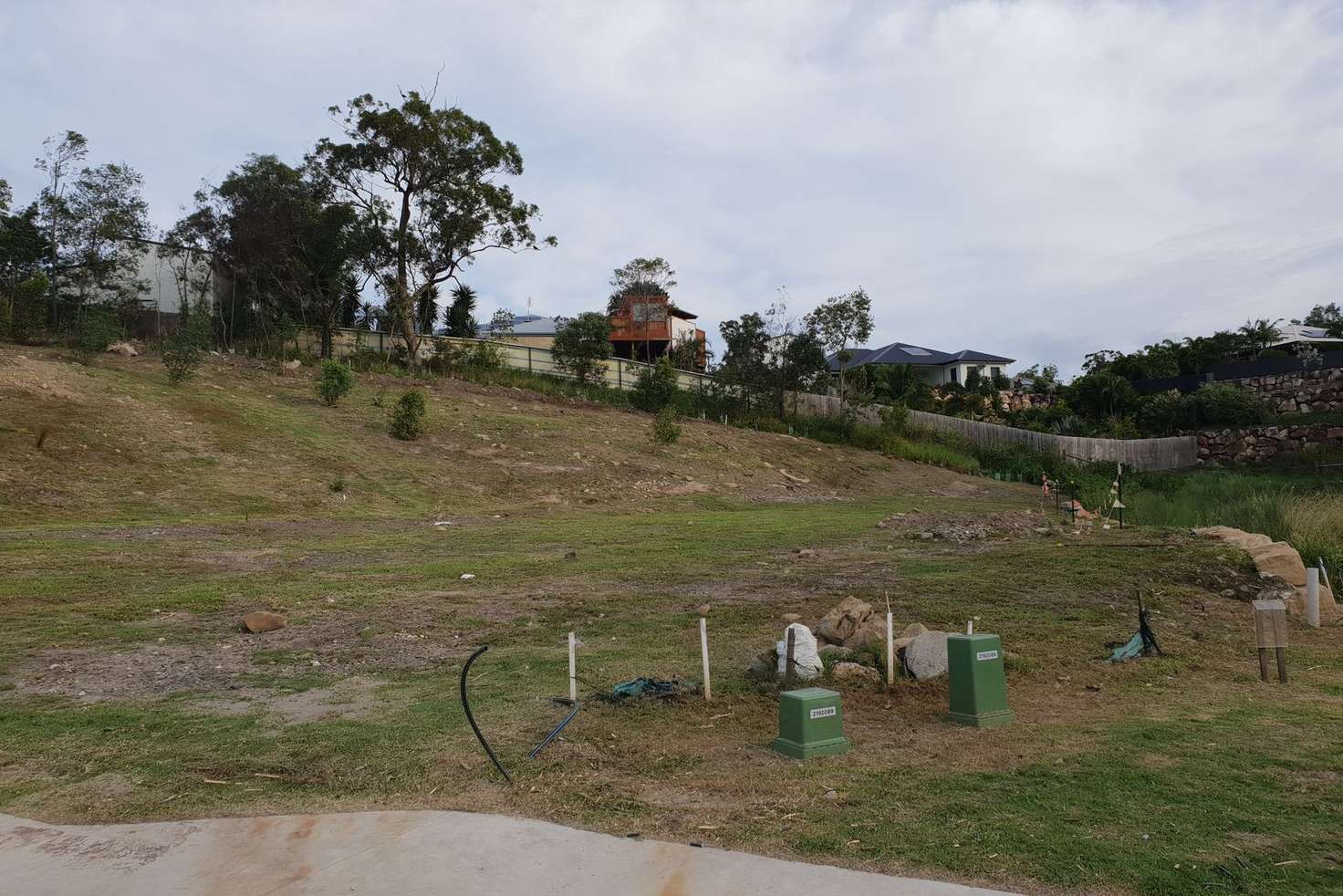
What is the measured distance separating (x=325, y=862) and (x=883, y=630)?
5.45 m

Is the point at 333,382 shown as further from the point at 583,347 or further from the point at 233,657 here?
the point at 233,657

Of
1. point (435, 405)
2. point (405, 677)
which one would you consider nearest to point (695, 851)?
point (405, 677)

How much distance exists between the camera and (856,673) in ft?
24.8

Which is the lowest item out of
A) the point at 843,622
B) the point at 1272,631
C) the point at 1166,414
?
the point at 843,622

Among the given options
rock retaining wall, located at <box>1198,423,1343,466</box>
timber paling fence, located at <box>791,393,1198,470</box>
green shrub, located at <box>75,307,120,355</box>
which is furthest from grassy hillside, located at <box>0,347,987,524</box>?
rock retaining wall, located at <box>1198,423,1343,466</box>

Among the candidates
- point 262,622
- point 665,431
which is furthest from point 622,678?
point 665,431

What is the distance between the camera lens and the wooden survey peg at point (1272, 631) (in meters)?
7.66

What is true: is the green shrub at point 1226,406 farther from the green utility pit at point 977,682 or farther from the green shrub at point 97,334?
the green shrub at point 97,334

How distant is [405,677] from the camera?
25.9 feet

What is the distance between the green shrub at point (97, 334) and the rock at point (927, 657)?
26.3 metres

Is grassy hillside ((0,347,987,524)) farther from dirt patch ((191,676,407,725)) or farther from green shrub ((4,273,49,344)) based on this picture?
dirt patch ((191,676,407,725))

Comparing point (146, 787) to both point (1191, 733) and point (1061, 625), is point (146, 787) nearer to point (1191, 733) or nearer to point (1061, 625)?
point (1191, 733)

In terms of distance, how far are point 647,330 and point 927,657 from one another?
4602cm

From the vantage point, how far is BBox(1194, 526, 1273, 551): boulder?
13.0 metres
